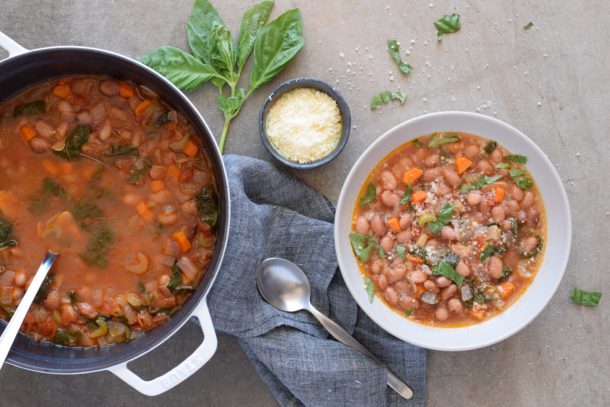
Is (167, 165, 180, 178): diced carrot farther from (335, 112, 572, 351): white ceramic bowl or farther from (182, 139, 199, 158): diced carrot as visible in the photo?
(335, 112, 572, 351): white ceramic bowl

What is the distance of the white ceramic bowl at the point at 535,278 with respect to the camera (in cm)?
292

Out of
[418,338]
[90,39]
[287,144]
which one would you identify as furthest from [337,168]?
[90,39]

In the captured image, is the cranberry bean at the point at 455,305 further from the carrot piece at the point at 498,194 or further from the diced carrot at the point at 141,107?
the diced carrot at the point at 141,107

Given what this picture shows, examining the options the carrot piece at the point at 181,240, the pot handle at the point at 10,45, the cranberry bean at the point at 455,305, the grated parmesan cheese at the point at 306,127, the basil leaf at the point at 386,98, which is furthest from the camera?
the basil leaf at the point at 386,98

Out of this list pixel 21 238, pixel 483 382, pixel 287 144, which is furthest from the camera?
pixel 483 382

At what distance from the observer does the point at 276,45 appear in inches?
123

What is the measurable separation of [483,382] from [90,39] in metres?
2.84

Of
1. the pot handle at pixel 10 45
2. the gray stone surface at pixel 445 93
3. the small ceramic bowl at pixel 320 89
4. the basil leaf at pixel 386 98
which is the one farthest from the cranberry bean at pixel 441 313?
the pot handle at pixel 10 45

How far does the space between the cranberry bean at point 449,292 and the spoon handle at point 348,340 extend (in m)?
0.51

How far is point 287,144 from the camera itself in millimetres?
3105

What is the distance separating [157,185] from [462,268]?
152 centimetres

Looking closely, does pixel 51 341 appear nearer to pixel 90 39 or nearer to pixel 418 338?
pixel 90 39

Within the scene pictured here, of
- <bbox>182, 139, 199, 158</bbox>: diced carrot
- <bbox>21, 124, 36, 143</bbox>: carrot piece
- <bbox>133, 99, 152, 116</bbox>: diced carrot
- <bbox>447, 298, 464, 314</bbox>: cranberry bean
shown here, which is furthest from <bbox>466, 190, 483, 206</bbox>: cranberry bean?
<bbox>21, 124, 36, 143</bbox>: carrot piece

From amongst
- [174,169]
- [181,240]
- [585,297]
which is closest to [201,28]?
[174,169]
